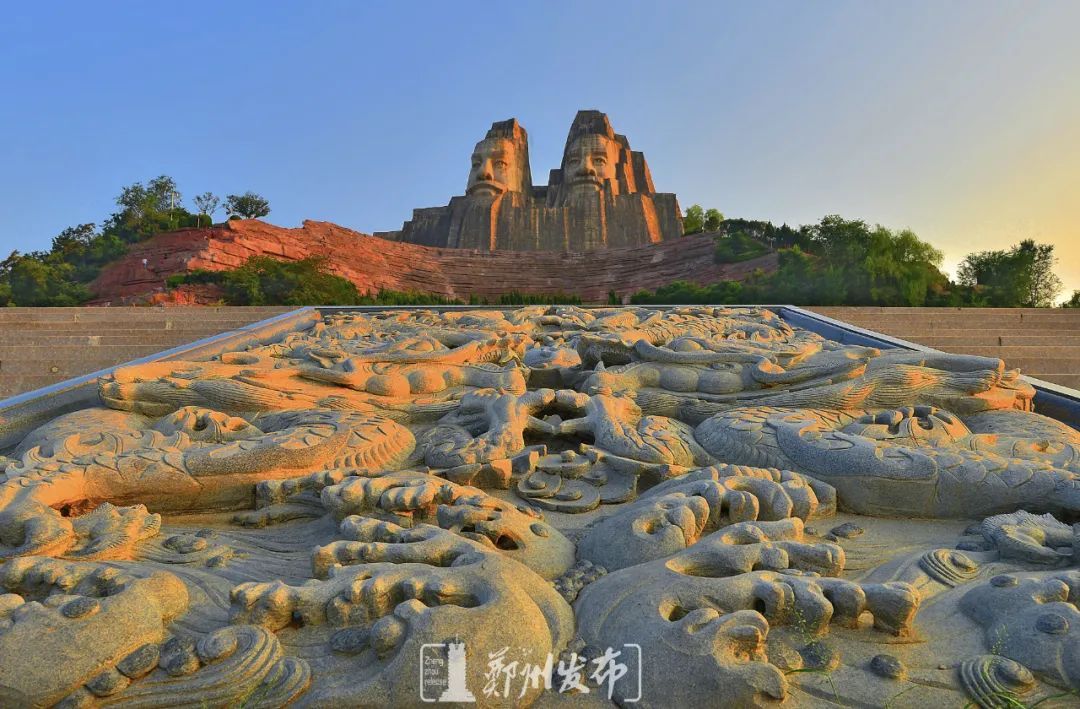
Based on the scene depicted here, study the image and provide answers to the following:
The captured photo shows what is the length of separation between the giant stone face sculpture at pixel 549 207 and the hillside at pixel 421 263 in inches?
254

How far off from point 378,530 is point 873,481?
5.28 feet

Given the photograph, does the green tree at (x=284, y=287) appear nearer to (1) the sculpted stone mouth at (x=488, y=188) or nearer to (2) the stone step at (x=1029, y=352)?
(2) the stone step at (x=1029, y=352)

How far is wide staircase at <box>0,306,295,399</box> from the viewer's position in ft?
20.0

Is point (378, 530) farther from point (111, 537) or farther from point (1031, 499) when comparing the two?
point (1031, 499)

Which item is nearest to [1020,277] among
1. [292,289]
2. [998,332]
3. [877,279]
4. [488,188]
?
[877,279]

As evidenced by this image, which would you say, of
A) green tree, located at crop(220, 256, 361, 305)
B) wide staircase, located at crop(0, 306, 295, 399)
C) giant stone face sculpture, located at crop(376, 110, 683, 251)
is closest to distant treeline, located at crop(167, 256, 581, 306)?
green tree, located at crop(220, 256, 361, 305)

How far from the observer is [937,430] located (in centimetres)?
260

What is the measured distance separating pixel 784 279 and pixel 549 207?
22.6m

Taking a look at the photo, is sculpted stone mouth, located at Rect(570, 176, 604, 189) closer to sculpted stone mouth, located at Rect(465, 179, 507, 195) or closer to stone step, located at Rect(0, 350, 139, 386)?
sculpted stone mouth, located at Rect(465, 179, 507, 195)

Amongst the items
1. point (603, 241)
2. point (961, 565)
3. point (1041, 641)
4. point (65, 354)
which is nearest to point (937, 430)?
point (961, 565)

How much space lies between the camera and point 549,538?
5.96 feet

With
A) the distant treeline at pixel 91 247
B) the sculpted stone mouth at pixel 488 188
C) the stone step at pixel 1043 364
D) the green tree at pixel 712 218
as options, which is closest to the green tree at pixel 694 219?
the green tree at pixel 712 218

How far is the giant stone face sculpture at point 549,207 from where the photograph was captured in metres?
36.8

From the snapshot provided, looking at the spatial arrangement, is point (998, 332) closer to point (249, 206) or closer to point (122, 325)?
point (122, 325)
